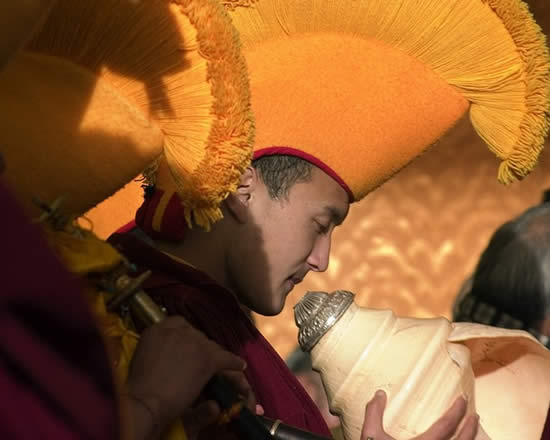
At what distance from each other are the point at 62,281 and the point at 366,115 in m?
0.71

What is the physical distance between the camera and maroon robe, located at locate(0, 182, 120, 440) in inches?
20.5

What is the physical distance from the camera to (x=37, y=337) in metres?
0.52

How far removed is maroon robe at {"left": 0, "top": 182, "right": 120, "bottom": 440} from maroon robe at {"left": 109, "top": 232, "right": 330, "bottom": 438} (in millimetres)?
464

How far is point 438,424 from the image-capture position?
1010 mm

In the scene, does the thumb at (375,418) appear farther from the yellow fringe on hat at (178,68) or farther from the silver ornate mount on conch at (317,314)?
the yellow fringe on hat at (178,68)

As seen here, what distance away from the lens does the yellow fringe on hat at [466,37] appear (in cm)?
116

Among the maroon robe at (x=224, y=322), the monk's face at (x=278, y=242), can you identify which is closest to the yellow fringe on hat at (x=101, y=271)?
the maroon robe at (x=224, y=322)

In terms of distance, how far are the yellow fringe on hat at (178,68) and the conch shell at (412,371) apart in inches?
9.5

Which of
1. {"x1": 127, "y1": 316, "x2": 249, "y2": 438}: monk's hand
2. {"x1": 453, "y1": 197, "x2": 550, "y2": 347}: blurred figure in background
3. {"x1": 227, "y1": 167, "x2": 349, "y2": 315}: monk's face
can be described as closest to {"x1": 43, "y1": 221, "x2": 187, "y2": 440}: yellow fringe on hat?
{"x1": 127, "y1": 316, "x2": 249, "y2": 438}: monk's hand

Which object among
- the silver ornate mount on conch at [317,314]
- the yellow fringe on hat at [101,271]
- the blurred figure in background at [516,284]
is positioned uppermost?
the yellow fringe on hat at [101,271]

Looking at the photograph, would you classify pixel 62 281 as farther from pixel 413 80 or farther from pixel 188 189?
pixel 413 80

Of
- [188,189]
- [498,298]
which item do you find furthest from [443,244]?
[188,189]

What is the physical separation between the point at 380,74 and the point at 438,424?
16.0 inches

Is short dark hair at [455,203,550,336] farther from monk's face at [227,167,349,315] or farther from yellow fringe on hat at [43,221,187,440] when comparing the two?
yellow fringe on hat at [43,221,187,440]
